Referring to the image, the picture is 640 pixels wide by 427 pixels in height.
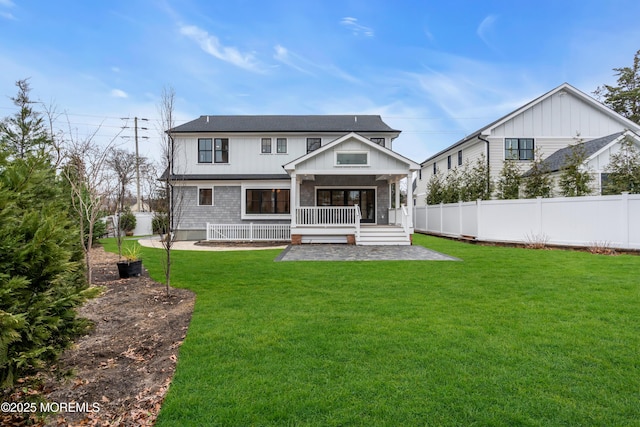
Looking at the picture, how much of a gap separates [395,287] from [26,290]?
218 inches

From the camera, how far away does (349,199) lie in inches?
697

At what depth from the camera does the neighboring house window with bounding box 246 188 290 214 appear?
17516mm

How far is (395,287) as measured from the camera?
247 inches

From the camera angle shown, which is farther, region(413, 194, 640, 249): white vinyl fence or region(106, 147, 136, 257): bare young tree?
region(413, 194, 640, 249): white vinyl fence

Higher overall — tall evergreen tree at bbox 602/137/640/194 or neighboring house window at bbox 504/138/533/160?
neighboring house window at bbox 504/138/533/160

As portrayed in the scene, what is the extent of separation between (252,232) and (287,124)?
725cm

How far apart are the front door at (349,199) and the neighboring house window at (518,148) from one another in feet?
29.3

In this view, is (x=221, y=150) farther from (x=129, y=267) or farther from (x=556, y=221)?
(x=556, y=221)

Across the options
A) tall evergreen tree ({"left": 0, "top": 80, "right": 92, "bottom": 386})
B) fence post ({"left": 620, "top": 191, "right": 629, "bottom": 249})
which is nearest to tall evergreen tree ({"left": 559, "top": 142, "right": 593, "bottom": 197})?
fence post ({"left": 620, "top": 191, "right": 629, "bottom": 249})

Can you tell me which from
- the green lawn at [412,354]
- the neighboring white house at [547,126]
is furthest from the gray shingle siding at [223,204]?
the neighboring white house at [547,126]

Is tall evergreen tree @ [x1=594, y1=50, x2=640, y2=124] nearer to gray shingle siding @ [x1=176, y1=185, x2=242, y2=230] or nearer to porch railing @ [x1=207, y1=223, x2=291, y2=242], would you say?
porch railing @ [x1=207, y1=223, x2=291, y2=242]

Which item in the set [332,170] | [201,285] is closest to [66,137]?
[201,285]

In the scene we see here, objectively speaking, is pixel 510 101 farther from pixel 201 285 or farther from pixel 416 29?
pixel 201 285

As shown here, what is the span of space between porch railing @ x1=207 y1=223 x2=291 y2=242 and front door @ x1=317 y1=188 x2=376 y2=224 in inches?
109
